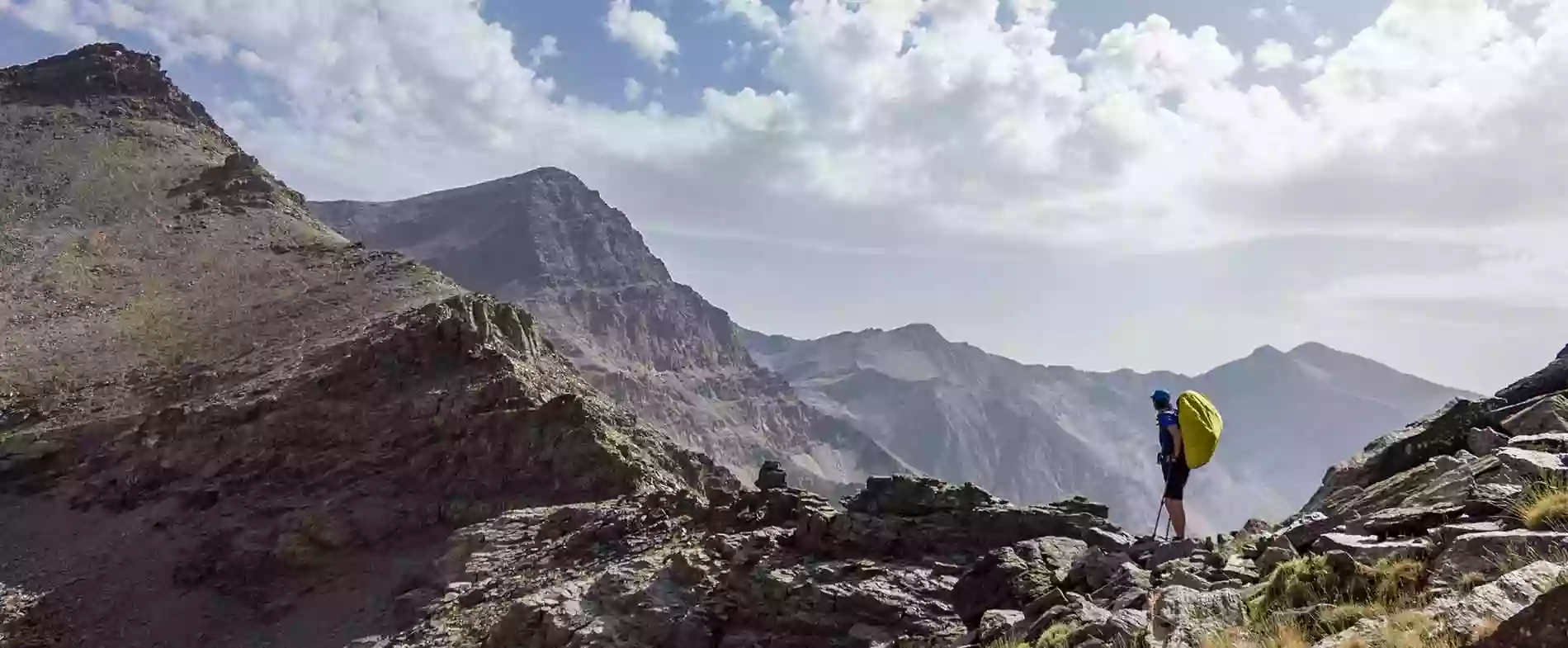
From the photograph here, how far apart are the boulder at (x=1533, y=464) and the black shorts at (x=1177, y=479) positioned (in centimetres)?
437

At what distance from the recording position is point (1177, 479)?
1377 cm

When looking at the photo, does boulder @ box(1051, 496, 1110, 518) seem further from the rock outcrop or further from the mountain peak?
the mountain peak

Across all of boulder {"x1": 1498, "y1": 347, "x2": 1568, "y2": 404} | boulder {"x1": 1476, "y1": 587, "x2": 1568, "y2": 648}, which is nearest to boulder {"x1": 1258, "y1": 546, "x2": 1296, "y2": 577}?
boulder {"x1": 1476, "y1": 587, "x2": 1568, "y2": 648}

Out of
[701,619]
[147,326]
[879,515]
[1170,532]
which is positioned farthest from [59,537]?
[1170,532]

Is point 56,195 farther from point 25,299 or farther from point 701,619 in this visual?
point 701,619

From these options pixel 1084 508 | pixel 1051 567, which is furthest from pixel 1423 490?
pixel 1084 508

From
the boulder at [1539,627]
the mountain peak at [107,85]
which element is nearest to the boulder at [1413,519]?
the boulder at [1539,627]

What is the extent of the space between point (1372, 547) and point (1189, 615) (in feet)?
5.82

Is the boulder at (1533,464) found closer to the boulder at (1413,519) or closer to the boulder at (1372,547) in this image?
the boulder at (1413,519)

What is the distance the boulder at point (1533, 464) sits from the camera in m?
8.61

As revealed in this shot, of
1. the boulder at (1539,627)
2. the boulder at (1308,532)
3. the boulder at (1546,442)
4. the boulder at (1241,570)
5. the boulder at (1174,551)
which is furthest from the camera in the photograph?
the boulder at (1174,551)

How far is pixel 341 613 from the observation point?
2820 cm

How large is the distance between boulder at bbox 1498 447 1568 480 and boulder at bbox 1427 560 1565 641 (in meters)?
2.47

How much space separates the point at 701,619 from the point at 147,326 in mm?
44546
